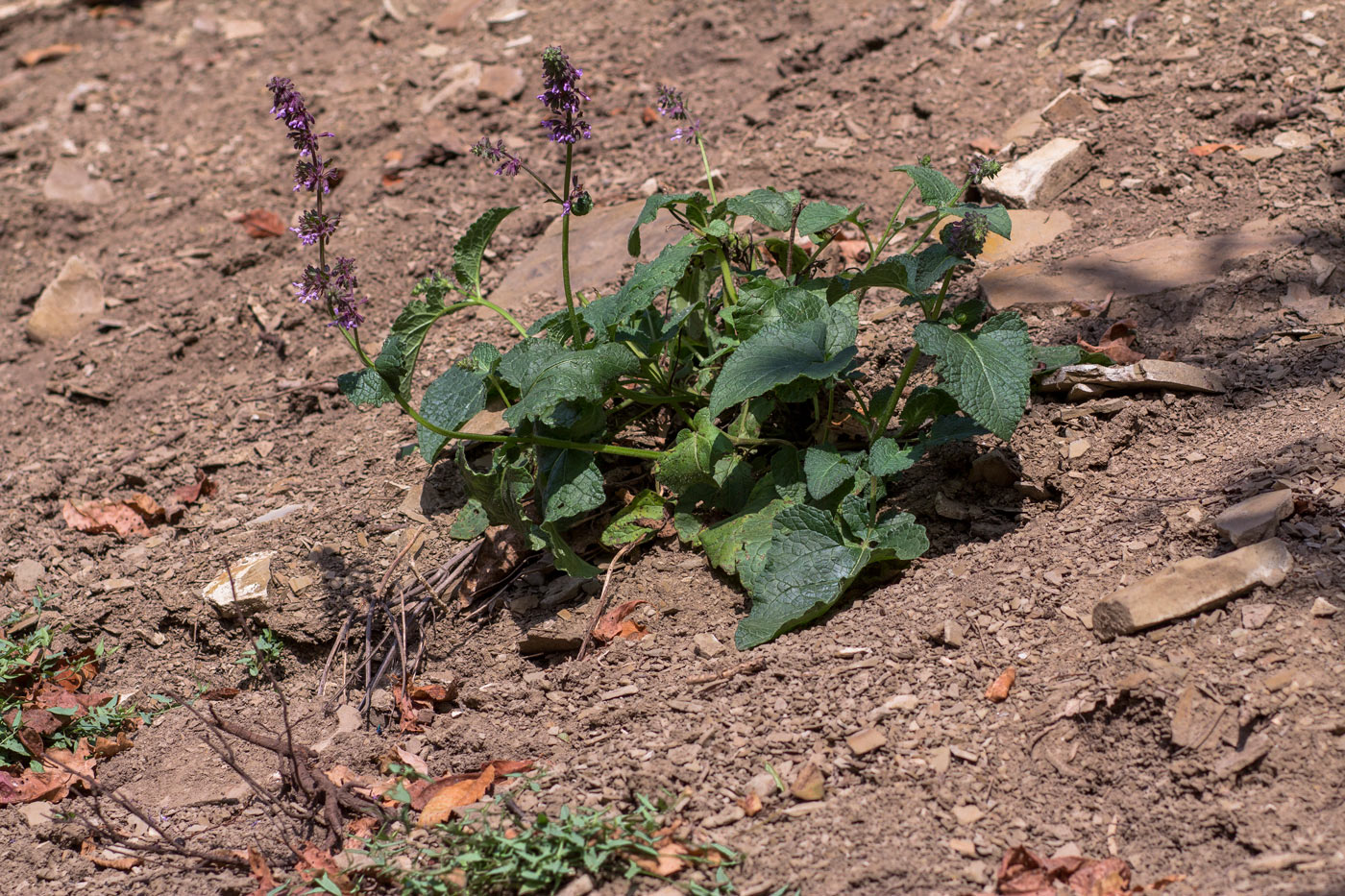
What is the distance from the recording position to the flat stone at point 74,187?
519 centimetres

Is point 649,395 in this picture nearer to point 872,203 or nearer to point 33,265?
point 872,203

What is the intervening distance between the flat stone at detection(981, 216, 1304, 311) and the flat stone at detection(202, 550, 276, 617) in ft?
7.30

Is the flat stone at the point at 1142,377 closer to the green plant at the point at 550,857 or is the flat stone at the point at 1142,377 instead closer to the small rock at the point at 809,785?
the small rock at the point at 809,785

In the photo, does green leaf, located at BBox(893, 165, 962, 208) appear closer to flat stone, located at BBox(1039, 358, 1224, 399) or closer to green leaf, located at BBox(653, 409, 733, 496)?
flat stone, located at BBox(1039, 358, 1224, 399)

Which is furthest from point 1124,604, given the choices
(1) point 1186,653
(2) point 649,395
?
(2) point 649,395

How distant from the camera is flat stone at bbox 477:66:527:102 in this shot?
497cm

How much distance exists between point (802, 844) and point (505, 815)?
0.58 metres

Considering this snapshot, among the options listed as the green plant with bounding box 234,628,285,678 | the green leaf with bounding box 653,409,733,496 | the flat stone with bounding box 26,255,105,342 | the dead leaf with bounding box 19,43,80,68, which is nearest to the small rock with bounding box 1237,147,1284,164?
the green leaf with bounding box 653,409,733,496

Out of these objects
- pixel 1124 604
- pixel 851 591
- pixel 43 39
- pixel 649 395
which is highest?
pixel 43 39

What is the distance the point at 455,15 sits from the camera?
18.5 ft

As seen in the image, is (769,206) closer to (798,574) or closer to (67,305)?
(798,574)

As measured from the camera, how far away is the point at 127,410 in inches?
158

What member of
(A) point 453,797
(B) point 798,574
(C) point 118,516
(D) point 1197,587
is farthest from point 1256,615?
(C) point 118,516

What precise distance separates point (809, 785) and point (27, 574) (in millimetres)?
2484
